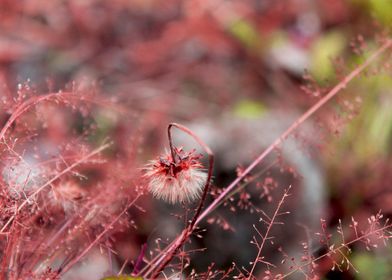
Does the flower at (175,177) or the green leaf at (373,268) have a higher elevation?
the green leaf at (373,268)

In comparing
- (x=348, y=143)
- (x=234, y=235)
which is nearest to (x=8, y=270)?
(x=234, y=235)

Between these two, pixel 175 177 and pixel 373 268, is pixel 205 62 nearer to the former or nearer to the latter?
pixel 373 268

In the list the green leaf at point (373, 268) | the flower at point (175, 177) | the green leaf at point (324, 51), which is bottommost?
the flower at point (175, 177)

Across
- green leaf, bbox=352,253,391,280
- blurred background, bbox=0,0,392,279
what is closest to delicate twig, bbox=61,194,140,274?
green leaf, bbox=352,253,391,280

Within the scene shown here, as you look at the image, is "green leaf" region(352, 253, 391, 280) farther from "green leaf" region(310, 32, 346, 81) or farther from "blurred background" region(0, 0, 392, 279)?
"green leaf" region(310, 32, 346, 81)

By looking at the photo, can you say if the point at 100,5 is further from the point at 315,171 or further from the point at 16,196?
the point at 16,196

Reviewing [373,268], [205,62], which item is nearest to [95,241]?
[373,268]

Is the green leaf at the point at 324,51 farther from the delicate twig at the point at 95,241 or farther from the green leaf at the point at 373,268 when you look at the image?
the delicate twig at the point at 95,241

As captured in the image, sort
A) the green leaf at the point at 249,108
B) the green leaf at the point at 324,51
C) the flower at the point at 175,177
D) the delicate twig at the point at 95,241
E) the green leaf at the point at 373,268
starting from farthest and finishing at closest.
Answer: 1. the green leaf at the point at 324,51
2. the green leaf at the point at 249,108
3. the green leaf at the point at 373,268
4. the delicate twig at the point at 95,241
5. the flower at the point at 175,177

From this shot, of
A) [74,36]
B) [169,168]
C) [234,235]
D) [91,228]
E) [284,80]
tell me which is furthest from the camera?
[74,36]

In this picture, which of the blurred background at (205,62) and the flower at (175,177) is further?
the blurred background at (205,62)

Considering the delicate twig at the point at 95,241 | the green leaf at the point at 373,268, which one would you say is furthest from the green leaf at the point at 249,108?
the delicate twig at the point at 95,241
